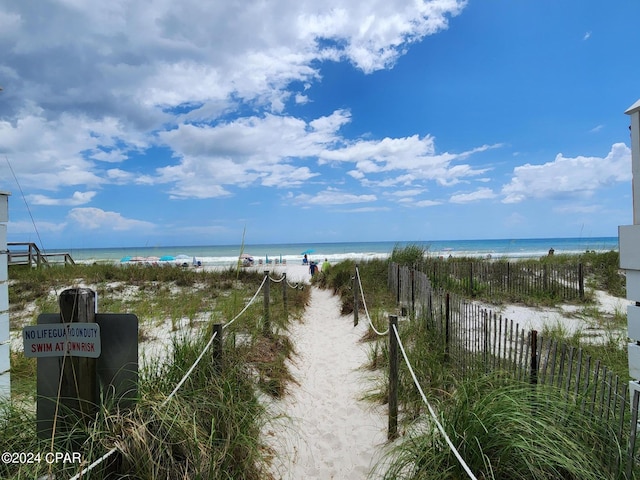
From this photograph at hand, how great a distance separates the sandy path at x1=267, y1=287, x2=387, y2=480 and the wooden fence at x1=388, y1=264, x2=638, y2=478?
1298mm

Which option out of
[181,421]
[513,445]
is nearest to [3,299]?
[181,421]

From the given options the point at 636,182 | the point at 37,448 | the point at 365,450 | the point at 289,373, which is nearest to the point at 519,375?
the point at 365,450

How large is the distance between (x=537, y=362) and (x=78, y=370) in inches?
139

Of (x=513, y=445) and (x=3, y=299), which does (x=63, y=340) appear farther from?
(x=513, y=445)

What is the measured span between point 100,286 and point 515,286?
1334 cm

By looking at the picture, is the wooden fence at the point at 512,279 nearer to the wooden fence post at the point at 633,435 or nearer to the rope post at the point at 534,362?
the rope post at the point at 534,362

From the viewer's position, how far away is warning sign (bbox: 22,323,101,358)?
83.3 inches

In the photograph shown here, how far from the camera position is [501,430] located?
8.60 feet

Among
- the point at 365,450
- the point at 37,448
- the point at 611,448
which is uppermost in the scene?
the point at 37,448

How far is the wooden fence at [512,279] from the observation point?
12.4 meters

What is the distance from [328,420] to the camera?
178 inches

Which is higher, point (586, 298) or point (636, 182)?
point (636, 182)

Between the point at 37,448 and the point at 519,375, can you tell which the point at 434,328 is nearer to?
the point at 519,375

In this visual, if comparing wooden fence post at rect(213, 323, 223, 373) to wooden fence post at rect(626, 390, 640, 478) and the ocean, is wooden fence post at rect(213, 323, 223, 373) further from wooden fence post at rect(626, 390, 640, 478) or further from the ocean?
the ocean
